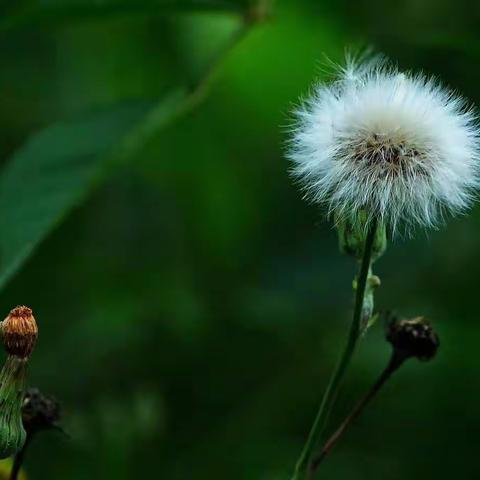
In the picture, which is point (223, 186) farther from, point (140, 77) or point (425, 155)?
point (425, 155)

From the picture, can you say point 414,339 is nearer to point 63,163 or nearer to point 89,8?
point 63,163

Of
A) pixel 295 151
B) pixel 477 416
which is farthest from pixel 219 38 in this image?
pixel 295 151

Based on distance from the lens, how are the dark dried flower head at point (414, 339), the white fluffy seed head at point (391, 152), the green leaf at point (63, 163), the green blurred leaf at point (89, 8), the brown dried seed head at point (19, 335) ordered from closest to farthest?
1. the brown dried seed head at point (19, 335)
2. the white fluffy seed head at point (391, 152)
3. the dark dried flower head at point (414, 339)
4. the green leaf at point (63, 163)
5. the green blurred leaf at point (89, 8)

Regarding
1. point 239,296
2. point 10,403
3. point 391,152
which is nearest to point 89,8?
point 239,296

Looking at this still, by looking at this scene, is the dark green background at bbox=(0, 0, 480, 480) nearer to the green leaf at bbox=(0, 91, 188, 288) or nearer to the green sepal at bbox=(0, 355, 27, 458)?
the green leaf at bbox=(0, 91, 188, 288)

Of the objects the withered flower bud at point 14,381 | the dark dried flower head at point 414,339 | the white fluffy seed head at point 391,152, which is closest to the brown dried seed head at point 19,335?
the withered flower bud at point 14,381

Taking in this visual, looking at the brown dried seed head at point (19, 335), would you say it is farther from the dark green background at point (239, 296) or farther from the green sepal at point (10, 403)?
the dark green background at point (239, 296)
